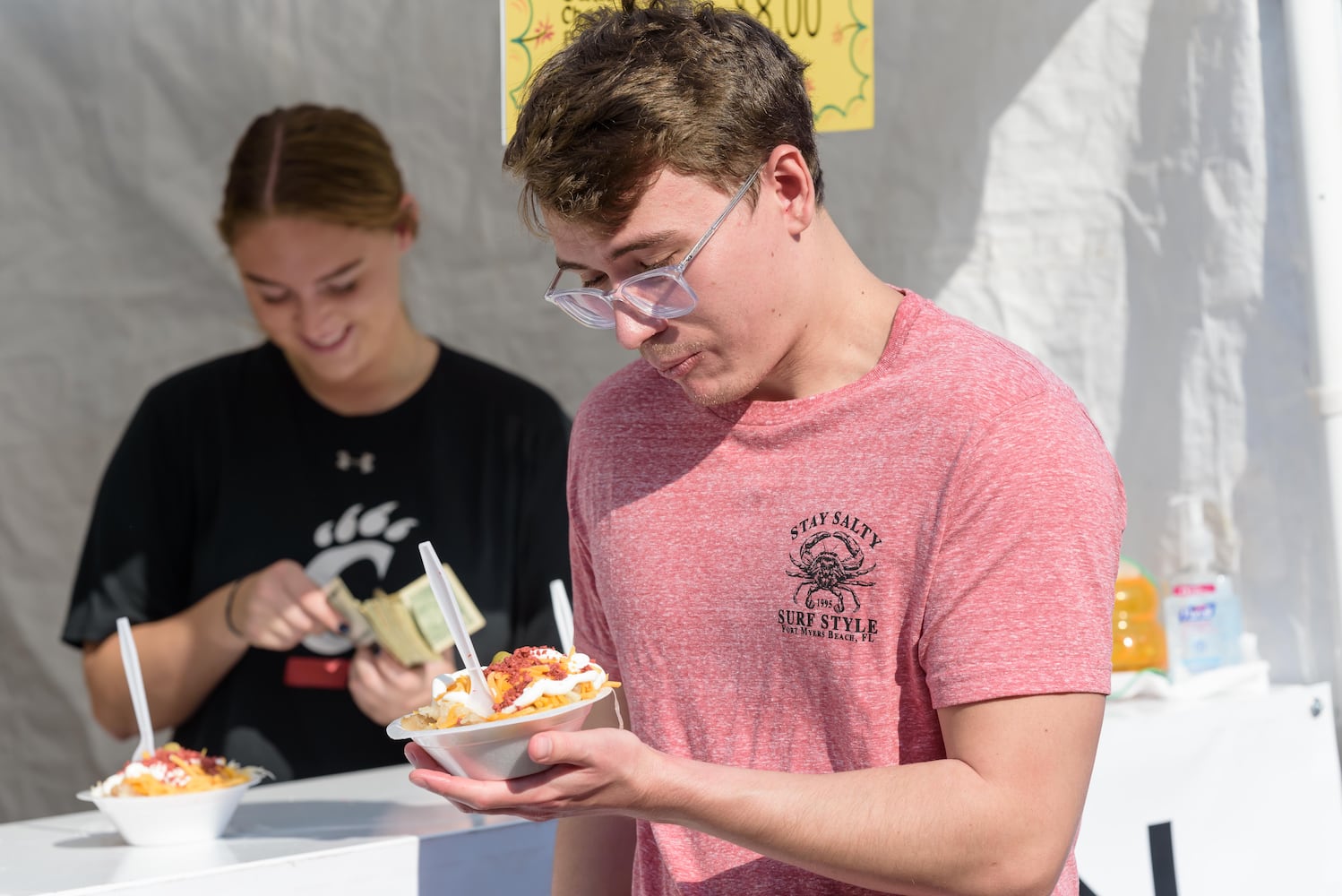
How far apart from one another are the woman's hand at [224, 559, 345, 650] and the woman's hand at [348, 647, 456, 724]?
0.11m

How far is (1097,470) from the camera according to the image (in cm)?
113

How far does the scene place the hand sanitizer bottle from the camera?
2289mm

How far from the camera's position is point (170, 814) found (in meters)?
1.87

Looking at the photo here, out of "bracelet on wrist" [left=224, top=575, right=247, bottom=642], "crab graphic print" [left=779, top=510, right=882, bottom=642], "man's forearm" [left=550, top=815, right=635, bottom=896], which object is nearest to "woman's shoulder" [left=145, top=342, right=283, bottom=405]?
"bracelet on wrist" [left=224, top=575, right=247, bottom=642]

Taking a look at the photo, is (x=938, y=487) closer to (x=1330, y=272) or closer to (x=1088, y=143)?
(x=1330, y=272)

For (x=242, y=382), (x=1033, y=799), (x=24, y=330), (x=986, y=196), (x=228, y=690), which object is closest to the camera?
Answer: (x=1033, y=799)

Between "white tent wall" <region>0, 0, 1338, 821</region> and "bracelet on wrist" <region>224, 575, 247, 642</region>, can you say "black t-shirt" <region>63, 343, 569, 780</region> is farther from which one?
"white tent wall" <region>0, 0, 1338, 821</region>

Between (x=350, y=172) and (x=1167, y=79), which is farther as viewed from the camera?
(x=350, y=172)

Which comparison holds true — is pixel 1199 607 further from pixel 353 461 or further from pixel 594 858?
pixel 353 461

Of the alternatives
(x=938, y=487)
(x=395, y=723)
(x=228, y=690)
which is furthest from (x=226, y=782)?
(x=938, y=487)

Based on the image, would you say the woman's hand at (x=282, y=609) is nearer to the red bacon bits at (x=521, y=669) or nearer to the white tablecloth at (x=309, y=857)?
the white tablecloth at (x=309, y=857)

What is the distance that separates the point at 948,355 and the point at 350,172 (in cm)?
217

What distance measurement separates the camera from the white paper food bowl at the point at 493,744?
116 cm

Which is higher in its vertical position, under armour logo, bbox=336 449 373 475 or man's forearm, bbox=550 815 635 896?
under armour logo, bbox=336 449 373 475
